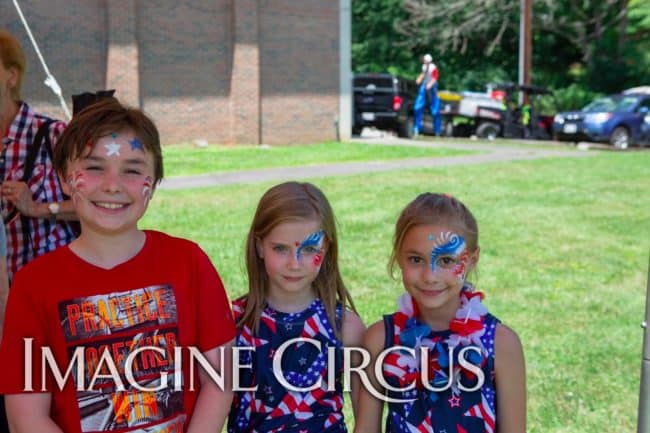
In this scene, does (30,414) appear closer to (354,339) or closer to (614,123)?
(354,339)

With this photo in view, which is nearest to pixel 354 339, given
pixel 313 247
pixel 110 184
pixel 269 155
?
pixel 313 247

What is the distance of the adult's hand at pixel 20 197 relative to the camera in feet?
10.1

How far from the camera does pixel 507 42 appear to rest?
44.6 m

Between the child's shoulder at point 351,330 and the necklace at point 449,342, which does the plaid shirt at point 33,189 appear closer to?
the child's shoulder at point 351,330

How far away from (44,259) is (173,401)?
0.51 m

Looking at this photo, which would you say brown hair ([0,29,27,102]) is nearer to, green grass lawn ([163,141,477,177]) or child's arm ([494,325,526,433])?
child's arm ([494,325,526,433])

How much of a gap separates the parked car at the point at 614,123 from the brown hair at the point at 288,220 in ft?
72.4

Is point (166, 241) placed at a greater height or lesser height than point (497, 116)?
lesser

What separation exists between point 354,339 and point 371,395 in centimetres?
18

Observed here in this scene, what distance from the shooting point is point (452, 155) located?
18.1 m

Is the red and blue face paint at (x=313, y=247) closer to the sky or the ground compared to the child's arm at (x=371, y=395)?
closer to the sky

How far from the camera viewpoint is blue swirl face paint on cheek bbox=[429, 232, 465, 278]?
2.48 meters

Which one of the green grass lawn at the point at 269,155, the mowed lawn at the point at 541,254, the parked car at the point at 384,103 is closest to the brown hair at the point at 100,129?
the mowed lawn at the point at 541,254

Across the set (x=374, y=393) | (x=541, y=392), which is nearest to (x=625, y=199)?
(x=541, y=392)
